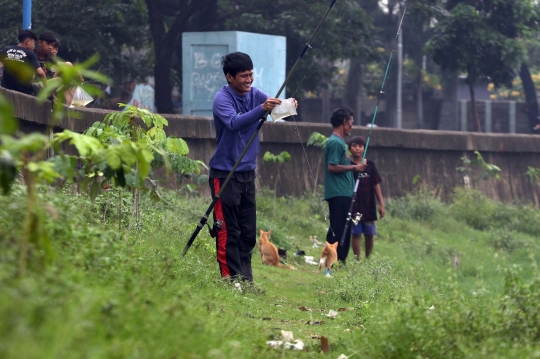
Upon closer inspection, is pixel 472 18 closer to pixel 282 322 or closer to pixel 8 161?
pixel 282 322

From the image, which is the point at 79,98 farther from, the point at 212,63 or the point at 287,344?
the point at 212,63

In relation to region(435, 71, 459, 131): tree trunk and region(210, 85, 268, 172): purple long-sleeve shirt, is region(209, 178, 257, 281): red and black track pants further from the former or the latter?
region(435, 71, 459, 131): tree trunk

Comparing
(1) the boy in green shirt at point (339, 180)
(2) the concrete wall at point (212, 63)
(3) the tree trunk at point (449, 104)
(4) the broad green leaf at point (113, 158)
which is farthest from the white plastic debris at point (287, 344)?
(3) the tree trunk at point (449, 104)

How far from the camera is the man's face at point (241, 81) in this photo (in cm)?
672

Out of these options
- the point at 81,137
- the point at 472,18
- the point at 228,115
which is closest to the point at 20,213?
the point at 81,137

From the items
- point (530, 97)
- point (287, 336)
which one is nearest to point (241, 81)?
point (287, 336)

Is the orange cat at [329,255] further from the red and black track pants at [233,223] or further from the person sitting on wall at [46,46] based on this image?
the person sitting on wall at [46,46]

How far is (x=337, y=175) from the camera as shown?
358 inches

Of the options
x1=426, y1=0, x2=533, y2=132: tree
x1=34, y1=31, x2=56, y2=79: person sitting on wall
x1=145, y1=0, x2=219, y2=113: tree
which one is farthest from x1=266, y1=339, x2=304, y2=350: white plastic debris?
x1=426, y1=0, x2=533, y2=132: tree

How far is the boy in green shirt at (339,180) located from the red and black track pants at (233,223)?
230 cm

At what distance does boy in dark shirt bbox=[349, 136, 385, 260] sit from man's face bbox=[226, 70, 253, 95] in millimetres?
2957

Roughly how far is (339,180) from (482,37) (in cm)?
1348

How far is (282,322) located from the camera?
5789 millimetres

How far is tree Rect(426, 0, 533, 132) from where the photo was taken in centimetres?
2158
